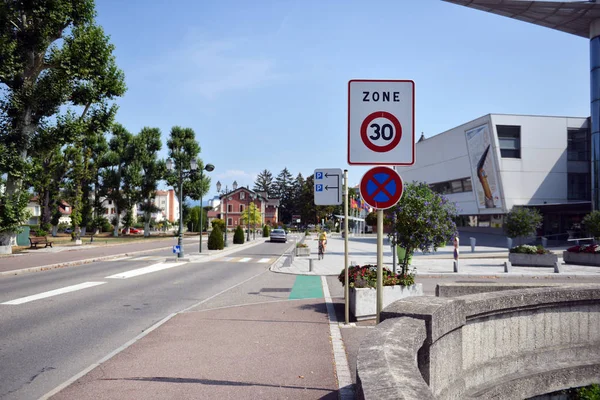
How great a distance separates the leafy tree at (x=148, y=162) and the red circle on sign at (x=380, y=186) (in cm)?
5879

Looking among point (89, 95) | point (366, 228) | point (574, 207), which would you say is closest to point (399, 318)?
point (89, 95)

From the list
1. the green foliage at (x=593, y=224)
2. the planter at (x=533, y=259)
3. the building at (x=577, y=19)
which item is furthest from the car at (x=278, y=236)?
the planter at (x=533, y=259)

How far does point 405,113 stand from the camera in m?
4.58

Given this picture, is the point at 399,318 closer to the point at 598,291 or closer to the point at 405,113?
the point at 405,113

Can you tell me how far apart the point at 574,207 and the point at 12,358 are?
51.2 m

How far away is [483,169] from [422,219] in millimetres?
42403

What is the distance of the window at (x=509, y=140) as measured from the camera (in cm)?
4672

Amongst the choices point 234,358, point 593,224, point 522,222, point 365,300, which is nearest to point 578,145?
point 593,224

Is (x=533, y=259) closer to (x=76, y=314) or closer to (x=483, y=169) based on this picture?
(x=76, y=314)

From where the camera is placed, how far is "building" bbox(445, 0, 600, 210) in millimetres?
40188

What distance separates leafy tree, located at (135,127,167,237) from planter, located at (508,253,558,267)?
48.0 metres

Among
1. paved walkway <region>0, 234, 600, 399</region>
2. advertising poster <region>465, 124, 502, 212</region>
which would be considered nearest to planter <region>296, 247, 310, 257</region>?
paved walkway <region>0, 234, 600, 399</region>

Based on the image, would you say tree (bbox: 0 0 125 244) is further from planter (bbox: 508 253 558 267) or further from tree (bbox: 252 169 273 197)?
tree (bbox: 252 169 273 197)

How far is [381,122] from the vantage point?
4.61m
